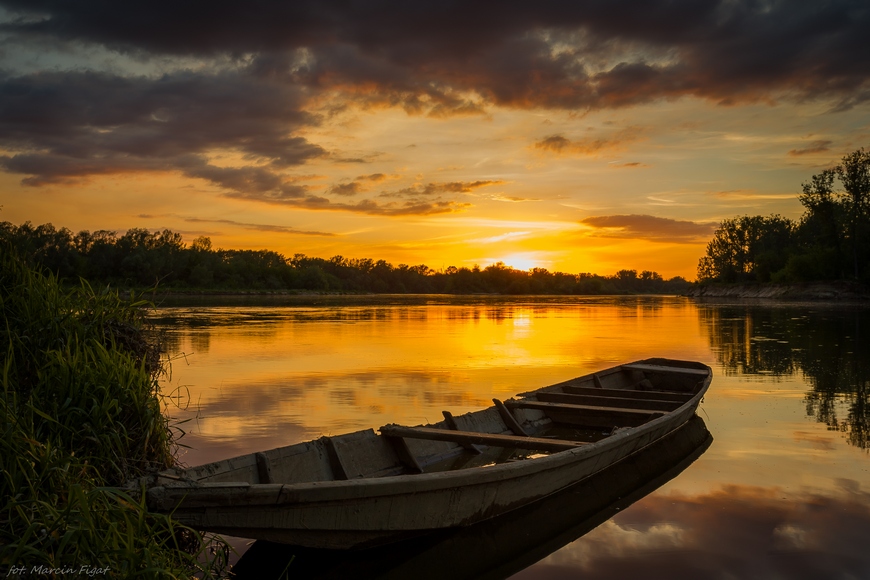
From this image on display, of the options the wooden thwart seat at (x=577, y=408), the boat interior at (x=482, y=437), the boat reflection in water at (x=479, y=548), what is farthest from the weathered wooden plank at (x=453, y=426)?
the wooden thwart seat at (x=577, y=408)

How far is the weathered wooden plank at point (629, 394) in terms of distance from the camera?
31.7ft

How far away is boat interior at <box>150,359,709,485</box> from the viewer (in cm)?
511

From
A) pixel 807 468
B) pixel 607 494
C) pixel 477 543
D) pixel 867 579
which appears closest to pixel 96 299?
pixel 477 543

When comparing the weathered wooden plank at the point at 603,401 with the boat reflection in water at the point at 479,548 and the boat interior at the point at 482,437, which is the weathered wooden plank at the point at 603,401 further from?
the boat reflection in water at the point at 479,548

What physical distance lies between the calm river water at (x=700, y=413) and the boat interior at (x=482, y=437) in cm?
94

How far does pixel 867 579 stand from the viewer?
4.79m

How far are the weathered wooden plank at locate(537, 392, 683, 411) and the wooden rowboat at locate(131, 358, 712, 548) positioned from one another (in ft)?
0.89

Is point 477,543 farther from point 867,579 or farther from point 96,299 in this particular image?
point 96,299

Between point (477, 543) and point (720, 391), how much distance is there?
29.2ft

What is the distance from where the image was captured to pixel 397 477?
456cm

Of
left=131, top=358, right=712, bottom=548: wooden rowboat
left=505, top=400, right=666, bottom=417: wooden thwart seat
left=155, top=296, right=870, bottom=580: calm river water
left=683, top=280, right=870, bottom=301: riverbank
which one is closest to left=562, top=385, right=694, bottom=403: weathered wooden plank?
left=131, top=358, right=712, bottom=548: wooden rowboat

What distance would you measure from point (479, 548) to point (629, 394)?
5.33m

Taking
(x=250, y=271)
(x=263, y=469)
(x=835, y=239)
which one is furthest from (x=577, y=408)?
(x=250, y=271)

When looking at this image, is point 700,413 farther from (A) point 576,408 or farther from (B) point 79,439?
(B) point 79,439
